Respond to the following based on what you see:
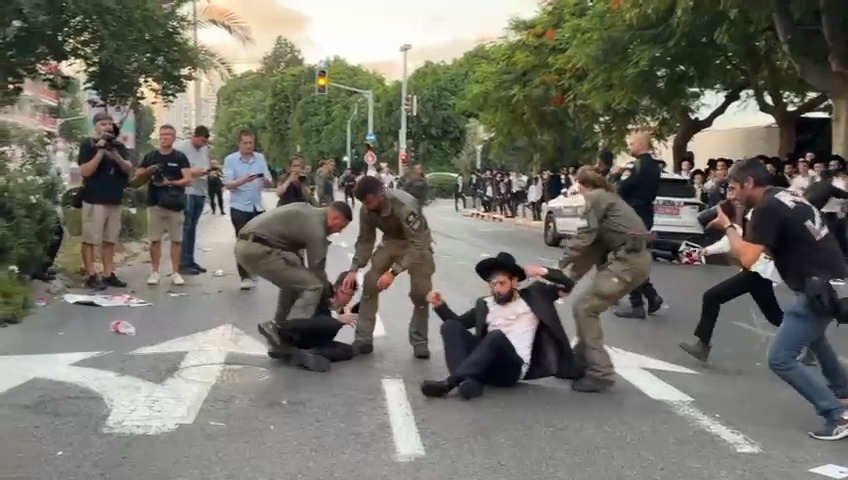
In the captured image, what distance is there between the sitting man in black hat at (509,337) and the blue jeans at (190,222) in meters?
7.16

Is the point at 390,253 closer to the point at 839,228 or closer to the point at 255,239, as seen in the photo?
the point at 255,239

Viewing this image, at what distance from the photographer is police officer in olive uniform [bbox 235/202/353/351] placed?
834cm

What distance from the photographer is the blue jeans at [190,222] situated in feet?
46.8

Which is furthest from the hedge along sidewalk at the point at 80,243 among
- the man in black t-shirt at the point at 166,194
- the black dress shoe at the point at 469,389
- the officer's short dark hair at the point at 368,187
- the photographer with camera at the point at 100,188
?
the black dress shoe at the point at 469,389

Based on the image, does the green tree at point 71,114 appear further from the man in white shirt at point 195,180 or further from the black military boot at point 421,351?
the black military boot at point 421,351

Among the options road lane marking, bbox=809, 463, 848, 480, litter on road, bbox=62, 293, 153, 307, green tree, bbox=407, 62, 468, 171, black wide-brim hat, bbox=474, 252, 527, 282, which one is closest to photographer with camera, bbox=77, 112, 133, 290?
litter on road, bbox=62, 293, 153, 307

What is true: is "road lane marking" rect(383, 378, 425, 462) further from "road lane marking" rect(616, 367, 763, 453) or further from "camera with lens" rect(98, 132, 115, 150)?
"camera with lens" rect(98, 132, 115, 150)

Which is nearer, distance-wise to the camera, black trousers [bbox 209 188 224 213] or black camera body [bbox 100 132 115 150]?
black camera body [bbox 100 132 115 150]

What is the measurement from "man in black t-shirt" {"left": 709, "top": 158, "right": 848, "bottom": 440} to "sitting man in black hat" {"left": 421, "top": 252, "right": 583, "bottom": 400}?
1521 millimetres

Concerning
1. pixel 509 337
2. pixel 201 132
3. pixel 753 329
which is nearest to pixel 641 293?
pixel 753 329

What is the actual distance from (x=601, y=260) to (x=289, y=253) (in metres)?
2.47

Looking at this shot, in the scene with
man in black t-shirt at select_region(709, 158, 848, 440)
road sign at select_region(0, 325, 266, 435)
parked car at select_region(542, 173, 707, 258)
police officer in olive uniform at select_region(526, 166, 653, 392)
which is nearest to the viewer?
man in black t-shirt at select_region(709, 158, 848, 440)

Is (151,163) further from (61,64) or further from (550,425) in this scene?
(550,425)

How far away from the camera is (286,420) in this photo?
6.93 m
